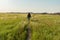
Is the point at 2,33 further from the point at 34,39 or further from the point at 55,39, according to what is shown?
the point at 55,39

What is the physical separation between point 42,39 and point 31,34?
1.72 meters

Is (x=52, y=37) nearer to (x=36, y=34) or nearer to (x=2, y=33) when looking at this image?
(x=36, y=34)

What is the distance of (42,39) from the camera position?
18891 mm

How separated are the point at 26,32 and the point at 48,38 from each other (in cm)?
258

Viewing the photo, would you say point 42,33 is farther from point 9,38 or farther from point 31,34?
point 9,38

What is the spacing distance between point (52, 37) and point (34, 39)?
2165 millimetres

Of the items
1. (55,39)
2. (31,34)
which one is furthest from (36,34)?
(55,39)

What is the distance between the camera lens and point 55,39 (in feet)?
62.3

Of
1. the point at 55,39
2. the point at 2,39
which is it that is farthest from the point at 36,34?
the point at 2,39

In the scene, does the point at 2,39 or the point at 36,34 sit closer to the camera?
the point at 2,39

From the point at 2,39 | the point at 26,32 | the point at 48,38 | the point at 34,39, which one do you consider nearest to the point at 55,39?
the point at 48,38

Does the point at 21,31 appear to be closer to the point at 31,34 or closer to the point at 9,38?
the point at 31,34

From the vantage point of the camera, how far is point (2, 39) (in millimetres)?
18609

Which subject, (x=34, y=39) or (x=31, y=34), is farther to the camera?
(x=31, y=34)
